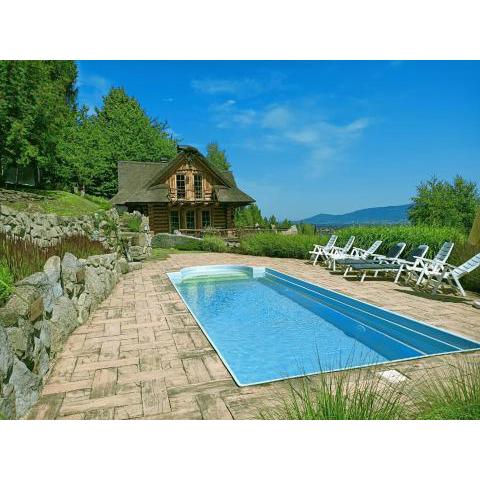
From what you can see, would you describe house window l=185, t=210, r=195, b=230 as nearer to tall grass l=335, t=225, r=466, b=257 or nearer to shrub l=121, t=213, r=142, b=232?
shrub l=121, t=213, r=142, b=232

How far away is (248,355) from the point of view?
427cm

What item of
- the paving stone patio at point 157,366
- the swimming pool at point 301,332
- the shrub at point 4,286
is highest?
the shrub at point 4,286

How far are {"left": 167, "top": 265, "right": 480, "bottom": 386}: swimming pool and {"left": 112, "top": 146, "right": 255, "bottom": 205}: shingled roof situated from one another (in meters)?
14.6

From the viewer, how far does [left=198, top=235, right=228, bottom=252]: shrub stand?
16.1 m

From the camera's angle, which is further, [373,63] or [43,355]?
[373,63]

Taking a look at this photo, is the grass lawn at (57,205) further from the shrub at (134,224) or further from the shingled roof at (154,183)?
the shingled roof at (154,183)

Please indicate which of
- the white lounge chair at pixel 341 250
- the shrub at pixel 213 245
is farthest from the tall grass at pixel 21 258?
the shrub at pixel 213 245

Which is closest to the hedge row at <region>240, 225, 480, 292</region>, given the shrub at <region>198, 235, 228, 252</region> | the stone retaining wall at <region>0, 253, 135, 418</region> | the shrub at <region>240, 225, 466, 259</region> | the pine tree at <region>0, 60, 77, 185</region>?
the shrub at <region>240, 225, 466, 259</region>

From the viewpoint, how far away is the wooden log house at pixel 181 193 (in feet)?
72.5

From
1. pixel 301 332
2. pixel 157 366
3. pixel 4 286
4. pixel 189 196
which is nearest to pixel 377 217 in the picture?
pixel 189 196

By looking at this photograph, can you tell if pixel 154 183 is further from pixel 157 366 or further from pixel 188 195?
pixel 157 366
